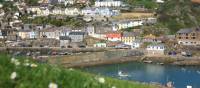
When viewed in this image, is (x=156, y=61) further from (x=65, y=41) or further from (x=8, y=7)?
(x=8, y=7)

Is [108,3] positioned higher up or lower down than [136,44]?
higher up

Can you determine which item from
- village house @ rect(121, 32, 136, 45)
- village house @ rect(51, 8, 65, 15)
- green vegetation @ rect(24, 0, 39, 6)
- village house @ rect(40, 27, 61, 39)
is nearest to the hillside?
village house @ rect(121, 32, 136, 45)

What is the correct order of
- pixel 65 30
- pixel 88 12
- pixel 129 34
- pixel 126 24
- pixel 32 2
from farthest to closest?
1. pixel 32 2
2. pixel 88 12
3. pixel 126 24
4. pixel 65 30
5. pixel 129 34

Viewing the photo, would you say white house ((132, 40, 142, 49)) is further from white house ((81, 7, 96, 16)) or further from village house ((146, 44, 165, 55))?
white house ((81, 7, 96, 16))

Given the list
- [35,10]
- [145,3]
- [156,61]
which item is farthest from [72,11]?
[156,61]

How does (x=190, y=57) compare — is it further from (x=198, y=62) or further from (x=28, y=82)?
(x=28, y=82)

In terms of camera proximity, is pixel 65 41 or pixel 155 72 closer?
pixel 155 72

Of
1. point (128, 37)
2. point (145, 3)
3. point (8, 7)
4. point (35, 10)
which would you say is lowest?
point (128, 37)
